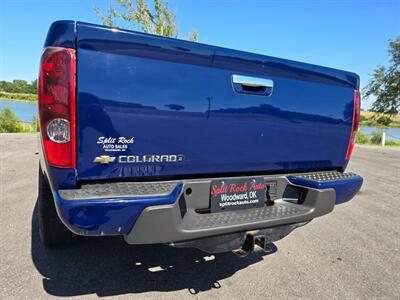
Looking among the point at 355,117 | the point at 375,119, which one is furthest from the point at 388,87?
the point at 355,117

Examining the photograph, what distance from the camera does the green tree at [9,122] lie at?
61.7ft

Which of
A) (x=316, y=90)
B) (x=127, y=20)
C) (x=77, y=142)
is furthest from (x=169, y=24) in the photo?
(x=77, y=142)

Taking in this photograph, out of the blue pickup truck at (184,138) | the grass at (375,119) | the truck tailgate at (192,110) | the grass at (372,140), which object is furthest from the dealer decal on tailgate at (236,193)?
the grass at (375,119)

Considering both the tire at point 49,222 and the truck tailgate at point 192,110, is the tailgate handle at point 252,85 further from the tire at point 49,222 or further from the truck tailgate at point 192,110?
the tire at point 49,222

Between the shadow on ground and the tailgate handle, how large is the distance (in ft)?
5.44

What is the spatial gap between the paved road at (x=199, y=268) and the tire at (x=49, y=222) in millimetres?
100

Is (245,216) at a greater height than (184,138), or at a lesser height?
lesser

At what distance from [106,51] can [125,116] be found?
1.28 feet

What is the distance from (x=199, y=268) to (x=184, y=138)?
144cm

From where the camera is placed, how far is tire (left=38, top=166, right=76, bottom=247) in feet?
8.67

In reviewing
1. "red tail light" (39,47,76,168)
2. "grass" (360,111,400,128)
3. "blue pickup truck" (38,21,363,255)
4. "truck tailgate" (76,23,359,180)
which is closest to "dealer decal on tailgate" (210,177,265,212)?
"blue pickup truck" (38,21,363,255)

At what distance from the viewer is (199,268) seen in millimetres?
2740

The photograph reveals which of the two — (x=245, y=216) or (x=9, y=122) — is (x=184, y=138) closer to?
(x=245, y=216)

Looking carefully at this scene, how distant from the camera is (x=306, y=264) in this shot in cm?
291
